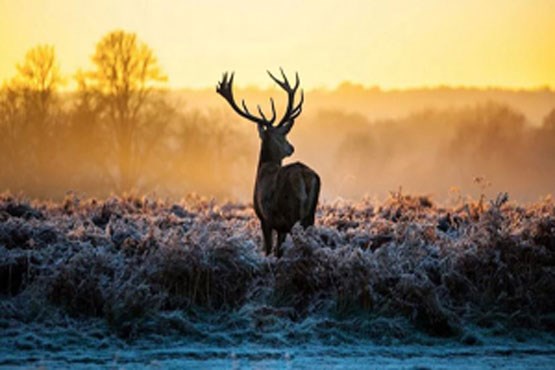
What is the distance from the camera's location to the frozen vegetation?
34.1ft

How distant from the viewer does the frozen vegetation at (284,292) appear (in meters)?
10.4

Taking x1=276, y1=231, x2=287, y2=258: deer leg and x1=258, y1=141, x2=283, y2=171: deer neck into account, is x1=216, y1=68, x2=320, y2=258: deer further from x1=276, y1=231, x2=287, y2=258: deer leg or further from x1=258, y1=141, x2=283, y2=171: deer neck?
x1=258, y1=141, x2=283, y2=171: deer neck

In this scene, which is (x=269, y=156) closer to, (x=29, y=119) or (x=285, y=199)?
(x=285, y=199)

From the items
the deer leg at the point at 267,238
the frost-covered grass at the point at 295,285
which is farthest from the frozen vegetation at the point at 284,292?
the deer leg at the point at 267,238

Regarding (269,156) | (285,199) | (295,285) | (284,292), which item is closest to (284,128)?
(269,156)

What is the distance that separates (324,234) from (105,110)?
33.3 meters

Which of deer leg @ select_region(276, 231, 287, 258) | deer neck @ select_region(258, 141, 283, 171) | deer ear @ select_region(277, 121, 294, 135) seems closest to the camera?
deer leg @ select_region(276, 231, 287, 258)

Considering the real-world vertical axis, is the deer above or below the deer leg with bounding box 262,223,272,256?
above

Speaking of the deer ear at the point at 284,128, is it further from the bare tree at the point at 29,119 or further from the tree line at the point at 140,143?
the bare tree at the point at 29,119

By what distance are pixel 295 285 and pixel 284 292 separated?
0.58 feet

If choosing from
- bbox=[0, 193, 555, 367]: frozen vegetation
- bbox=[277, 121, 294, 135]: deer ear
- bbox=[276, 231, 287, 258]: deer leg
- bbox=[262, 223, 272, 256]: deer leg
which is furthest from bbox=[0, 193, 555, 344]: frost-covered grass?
bbox=[277, 121, 294, 135]: deer ear

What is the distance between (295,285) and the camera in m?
11.6

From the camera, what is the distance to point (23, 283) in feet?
38.6

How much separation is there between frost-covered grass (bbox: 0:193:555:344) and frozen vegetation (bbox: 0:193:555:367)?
0.02m
